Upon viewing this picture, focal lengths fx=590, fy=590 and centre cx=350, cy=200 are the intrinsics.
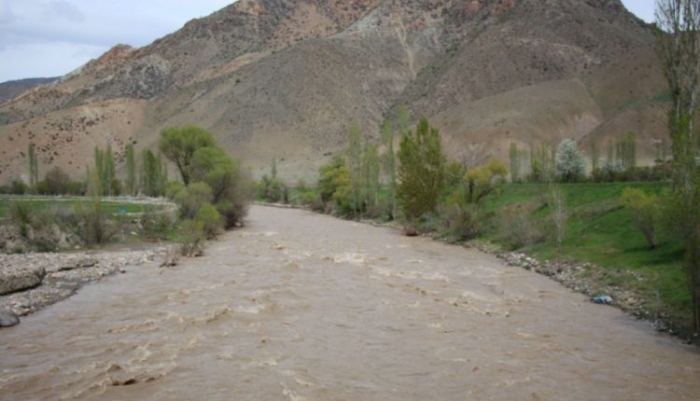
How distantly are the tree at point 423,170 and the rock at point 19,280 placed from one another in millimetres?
24384

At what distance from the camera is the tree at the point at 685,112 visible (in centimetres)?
1375

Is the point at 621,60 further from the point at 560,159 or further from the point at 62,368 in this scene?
the point at 62,368

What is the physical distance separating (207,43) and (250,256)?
12754 cm

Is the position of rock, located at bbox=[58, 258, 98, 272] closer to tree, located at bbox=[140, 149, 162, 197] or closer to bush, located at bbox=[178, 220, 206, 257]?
bush, located at bbox=[178, 220, 206, 257]

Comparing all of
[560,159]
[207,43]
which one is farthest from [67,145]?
[560,159]

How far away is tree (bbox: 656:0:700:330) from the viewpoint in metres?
13.8

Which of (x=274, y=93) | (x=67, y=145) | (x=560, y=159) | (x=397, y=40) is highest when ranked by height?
(x=397, y=40)

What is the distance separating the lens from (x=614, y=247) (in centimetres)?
2381

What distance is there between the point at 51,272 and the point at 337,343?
13.9m

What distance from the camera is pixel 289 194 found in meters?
78.9

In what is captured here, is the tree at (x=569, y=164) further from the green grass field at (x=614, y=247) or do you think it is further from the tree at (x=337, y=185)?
the tree at (x=337, y=185)

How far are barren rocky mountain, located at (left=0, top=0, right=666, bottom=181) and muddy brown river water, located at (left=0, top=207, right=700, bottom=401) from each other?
68.9 m

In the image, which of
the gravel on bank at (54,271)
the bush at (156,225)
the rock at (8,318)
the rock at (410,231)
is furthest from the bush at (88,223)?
the rock at (410,231)

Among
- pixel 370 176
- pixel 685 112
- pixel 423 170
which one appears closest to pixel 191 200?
pixel 423 170
